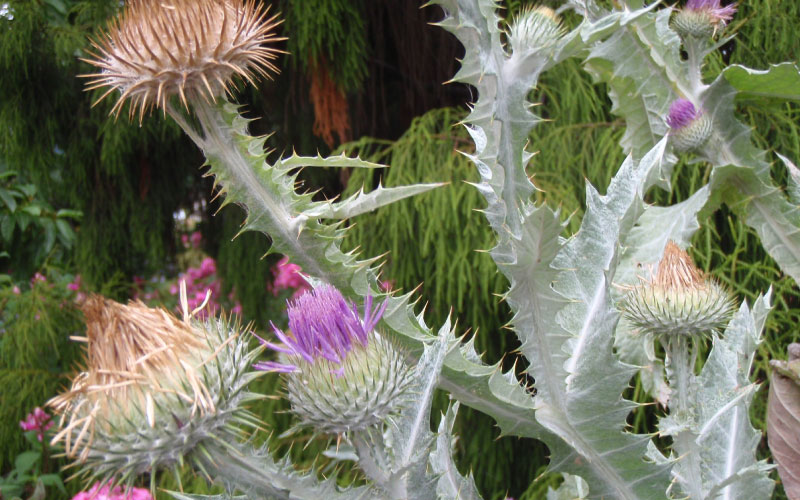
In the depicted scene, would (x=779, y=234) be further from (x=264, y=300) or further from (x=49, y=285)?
(x=49, y=285)

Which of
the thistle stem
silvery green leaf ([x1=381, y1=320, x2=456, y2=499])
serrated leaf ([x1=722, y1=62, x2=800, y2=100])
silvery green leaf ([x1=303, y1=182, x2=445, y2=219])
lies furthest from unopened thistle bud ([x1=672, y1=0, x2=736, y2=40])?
silvery green leaf ([x1=381, y1=320, x2=456, y2=499])

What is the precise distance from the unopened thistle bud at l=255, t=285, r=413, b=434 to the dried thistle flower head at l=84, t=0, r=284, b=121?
386 mm

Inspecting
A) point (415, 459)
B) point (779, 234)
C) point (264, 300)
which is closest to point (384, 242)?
point (264, 300)

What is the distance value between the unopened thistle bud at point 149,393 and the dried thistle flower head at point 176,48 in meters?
0.36

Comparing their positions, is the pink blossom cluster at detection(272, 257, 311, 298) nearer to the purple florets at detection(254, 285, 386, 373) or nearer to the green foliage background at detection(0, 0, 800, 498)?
the green foliage background at detection(0, 0, 800, 498)

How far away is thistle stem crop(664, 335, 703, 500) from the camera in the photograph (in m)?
1.08

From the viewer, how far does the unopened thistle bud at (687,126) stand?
5.94 feet

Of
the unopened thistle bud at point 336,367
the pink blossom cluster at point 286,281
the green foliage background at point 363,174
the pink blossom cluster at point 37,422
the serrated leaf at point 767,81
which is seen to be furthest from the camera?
the pink blossom cluster at point 286,281

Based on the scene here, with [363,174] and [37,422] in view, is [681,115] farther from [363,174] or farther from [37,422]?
[37,422]

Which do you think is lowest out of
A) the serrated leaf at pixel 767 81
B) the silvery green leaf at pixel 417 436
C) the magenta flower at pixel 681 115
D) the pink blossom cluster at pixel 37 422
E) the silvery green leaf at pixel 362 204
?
the pink blossom cluster at pixel 37 422

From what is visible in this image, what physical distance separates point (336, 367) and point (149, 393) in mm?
258

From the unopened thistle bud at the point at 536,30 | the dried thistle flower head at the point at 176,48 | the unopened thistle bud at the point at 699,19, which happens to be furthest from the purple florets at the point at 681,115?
the dried thistle flower head at the point at 176,48

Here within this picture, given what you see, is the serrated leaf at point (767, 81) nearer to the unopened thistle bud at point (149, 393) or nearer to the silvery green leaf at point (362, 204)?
the silvery green leaf at point (362, 204)

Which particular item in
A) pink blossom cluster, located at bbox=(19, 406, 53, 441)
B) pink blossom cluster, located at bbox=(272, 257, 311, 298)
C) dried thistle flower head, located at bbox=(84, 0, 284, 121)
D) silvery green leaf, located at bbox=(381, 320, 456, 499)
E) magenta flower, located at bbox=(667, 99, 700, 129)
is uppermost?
dried thistle flower head, located at bbox=(84, 0, 284, 121)
